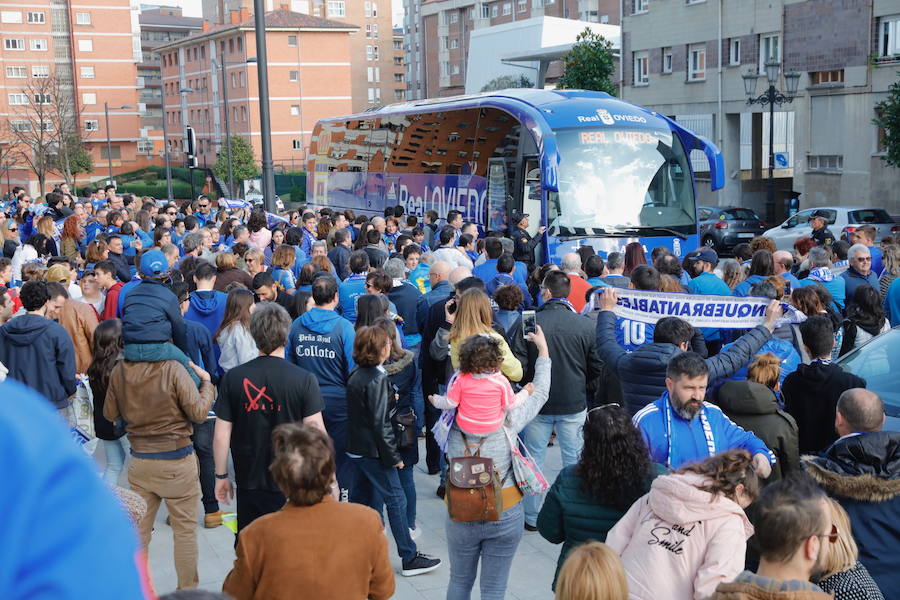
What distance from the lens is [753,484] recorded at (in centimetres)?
391

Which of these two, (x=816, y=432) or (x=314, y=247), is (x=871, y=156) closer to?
(x=314, y=247)

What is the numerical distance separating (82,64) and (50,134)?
2763 cm

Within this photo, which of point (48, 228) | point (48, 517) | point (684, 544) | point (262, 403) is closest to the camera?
point (48, 517)

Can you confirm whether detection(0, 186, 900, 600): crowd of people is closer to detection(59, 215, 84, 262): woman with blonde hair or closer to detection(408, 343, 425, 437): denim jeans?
detection(408, 343, 425, 437): denim jeans

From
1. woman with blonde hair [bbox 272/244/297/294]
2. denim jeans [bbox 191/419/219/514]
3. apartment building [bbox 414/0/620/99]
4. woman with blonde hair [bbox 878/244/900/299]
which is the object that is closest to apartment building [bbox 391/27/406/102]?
apartment building [bbox 414/0/620/99]

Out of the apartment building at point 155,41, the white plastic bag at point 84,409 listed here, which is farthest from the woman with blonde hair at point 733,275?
the apartment building at point 155,41

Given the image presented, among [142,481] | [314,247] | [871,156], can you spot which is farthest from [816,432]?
[871,156]

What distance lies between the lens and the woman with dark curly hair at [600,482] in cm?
418

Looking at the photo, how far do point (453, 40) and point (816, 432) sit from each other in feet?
289

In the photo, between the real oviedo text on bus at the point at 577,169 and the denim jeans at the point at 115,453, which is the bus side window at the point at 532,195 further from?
the denim jeans at the point at 115,453

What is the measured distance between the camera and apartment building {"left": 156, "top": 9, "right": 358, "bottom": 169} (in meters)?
89.9

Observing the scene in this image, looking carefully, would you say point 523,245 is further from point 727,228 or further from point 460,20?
point 460,20

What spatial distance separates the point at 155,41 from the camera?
12512 cm

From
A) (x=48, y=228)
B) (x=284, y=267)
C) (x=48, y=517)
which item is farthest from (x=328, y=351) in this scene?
(x=48, y=228)
